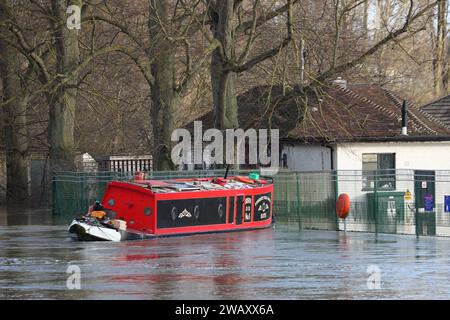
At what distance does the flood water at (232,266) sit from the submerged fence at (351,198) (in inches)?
39.1

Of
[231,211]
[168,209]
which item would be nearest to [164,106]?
[231,211]

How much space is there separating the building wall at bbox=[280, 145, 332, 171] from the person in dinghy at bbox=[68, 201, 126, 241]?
53.9ft

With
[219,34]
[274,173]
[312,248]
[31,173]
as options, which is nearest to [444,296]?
[312,248]

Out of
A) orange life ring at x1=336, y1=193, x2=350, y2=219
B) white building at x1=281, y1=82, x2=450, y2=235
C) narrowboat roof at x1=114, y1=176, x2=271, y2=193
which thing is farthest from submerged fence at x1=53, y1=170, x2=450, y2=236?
white building at x1=281, y1=82, x2=450, y2=235

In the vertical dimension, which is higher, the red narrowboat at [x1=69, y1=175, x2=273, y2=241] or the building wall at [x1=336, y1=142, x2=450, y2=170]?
the building wall at [x1=336, y1=142, x2=450, y2=170]

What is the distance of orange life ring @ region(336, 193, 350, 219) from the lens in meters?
29.5

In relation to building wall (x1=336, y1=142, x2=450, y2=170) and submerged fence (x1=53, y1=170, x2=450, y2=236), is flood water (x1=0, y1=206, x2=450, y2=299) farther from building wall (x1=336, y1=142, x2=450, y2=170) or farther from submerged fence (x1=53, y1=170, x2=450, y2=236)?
building wall (x1=336, y1=142, x2=450, y2=170)

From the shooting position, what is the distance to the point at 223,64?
35688 millimetres

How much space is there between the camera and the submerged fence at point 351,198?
95.7 feet

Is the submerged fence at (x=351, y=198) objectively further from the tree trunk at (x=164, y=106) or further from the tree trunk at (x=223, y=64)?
the tree trunk at (x=164, y=106)

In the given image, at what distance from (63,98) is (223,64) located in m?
6.21

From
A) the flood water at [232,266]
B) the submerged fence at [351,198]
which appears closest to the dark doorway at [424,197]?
the submerged fence at [351,198]

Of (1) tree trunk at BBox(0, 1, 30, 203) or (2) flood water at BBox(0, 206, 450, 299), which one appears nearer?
(2) flood water at BBox(0, 206, 450, 299)

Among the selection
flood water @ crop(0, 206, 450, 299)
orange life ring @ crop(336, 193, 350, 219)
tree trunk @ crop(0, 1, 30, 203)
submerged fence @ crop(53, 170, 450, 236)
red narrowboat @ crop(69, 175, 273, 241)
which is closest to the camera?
flood water @ crop(0, 206, 450, 299)
